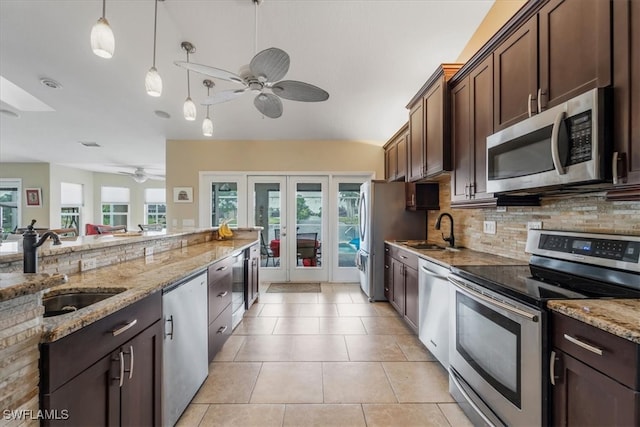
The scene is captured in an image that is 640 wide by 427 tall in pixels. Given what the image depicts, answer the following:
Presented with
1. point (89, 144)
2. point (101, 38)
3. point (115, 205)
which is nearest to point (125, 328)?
point (101, 38)

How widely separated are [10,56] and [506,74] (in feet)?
16.4

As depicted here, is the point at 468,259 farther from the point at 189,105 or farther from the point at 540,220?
the point at 189,105

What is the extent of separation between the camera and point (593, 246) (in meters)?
1.34

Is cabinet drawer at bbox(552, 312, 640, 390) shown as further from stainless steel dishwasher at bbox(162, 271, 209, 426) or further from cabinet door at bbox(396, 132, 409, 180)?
cabinet door at bbox(396, 132, 409, 180)

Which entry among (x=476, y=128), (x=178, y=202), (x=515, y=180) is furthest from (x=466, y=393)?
(x=178, y=202)

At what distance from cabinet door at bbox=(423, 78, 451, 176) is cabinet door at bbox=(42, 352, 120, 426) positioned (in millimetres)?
2592

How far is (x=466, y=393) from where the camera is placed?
165 cm

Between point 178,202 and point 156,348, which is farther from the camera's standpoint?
point 178,202

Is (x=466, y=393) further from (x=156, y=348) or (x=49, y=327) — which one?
(x=49, y=327)

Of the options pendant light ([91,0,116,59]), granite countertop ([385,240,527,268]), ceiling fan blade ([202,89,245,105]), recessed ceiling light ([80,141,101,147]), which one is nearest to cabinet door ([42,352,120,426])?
pendant light ([91,0,116,59])

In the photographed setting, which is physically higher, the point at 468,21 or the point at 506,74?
the point at 468,21

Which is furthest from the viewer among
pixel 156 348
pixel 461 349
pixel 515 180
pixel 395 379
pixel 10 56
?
pixel 10 56

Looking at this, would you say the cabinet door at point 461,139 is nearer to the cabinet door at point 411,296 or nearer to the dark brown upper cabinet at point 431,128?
the dark brown upper cabinet at point 431,128

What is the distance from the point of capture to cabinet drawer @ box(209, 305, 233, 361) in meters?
2.19
